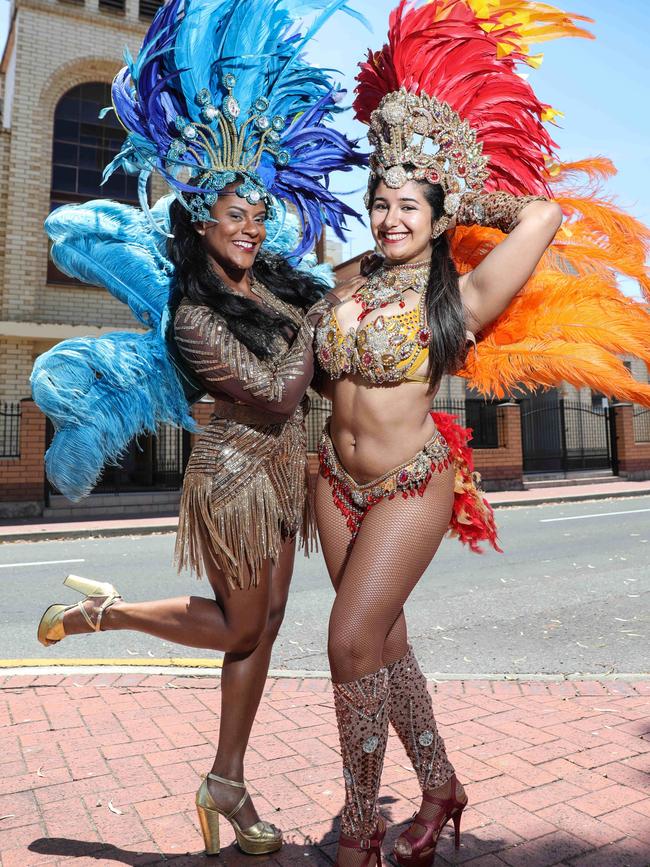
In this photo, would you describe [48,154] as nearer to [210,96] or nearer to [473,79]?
[210,96]

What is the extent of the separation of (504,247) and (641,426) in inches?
1000

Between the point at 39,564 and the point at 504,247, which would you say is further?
the point at 39,564

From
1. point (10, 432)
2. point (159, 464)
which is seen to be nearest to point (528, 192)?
point (10, 432)

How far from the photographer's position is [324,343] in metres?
2.48

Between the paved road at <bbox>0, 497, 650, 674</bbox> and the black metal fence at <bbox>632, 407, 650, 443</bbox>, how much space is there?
15.1m

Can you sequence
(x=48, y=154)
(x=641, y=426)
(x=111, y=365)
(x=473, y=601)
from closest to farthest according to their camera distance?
(x=111, y=365), (x=473, y=601), (x=48, y=154), (x=641, y=426)

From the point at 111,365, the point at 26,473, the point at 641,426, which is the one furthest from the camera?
the point at 641,426

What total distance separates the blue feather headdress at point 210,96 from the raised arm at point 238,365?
429 millimetres

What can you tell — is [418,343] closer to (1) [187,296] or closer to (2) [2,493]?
(1) [187,296]

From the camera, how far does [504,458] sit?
20.1 meters

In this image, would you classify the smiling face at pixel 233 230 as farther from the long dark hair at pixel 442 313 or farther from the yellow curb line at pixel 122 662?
the yellow curb line at pixel 122 662

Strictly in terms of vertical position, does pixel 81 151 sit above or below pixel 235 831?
above

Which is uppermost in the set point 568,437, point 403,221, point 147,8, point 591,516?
point 147,8

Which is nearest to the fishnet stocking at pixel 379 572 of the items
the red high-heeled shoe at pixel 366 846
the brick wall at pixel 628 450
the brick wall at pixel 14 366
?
the red high-heeled shoe at pixel 366 846
